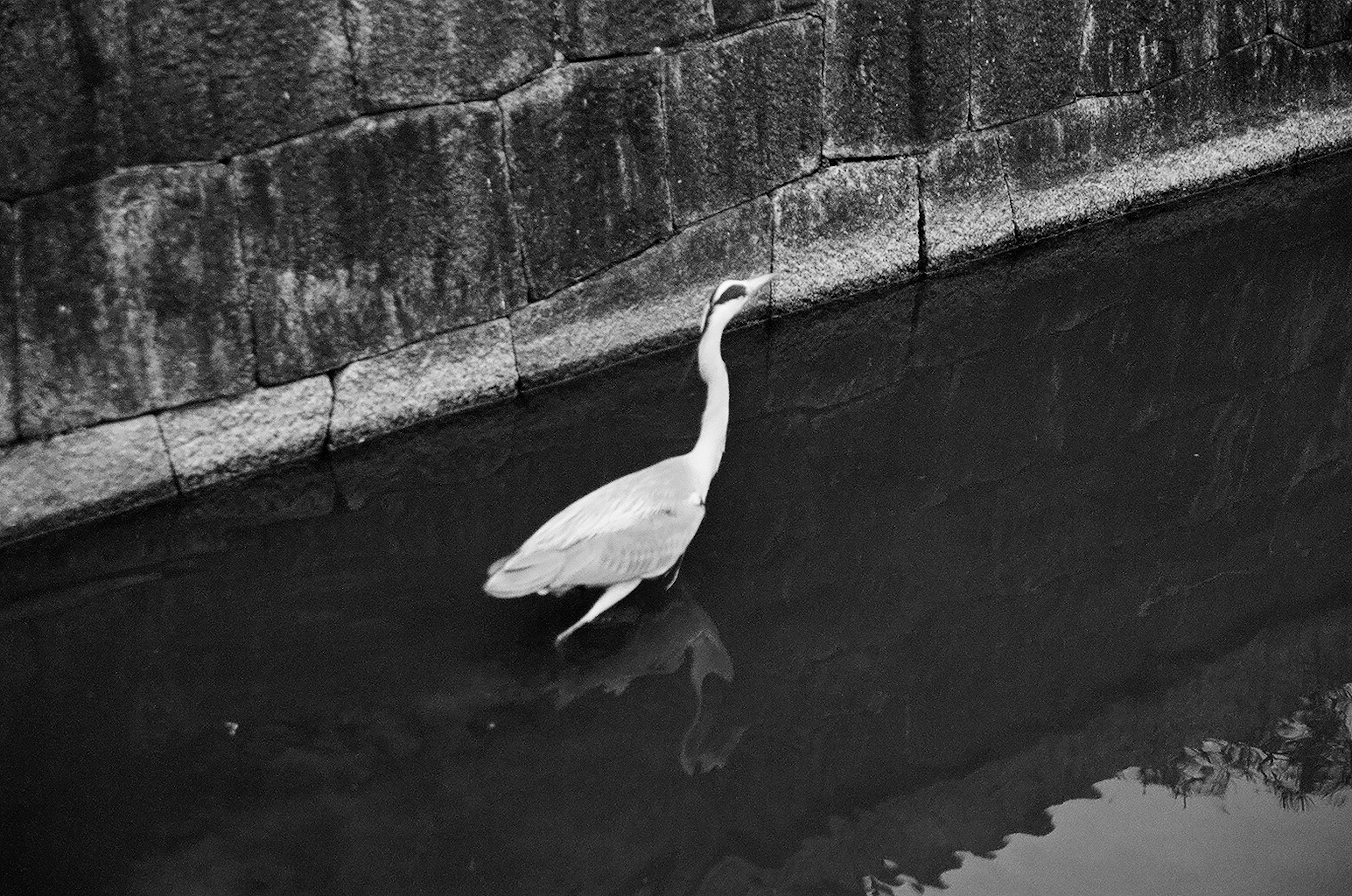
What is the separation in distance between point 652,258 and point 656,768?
2499 mm

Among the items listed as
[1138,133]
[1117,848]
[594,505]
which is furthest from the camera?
[1138,133]

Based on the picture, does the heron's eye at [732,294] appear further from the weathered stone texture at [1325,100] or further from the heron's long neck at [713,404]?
the weathered stone texture at [1325,100]

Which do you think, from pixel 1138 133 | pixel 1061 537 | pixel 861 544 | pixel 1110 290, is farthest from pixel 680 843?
pixel 1138 133

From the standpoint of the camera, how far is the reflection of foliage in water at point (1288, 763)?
3.77 m

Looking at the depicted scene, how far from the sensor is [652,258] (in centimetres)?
575

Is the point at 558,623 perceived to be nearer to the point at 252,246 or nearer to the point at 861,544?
the point at 861,544

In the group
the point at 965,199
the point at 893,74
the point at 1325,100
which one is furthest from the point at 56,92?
the point at 1325,100

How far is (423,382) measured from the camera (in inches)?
211

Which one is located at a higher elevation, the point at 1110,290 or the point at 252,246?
the point at 252,246

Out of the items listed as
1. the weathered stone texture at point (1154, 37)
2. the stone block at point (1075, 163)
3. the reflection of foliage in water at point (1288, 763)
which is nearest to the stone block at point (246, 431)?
the reflection of foliage in water at point (1288, 763)

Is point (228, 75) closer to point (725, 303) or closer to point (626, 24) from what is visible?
point (626, 24)

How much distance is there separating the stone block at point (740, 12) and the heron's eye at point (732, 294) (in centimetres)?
131

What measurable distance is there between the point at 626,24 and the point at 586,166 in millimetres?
547

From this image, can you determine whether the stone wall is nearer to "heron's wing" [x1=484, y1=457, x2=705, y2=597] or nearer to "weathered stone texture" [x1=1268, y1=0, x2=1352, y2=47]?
"weathered stone texture" [x1=1268, y1=0, x2=1352, y2=47]
